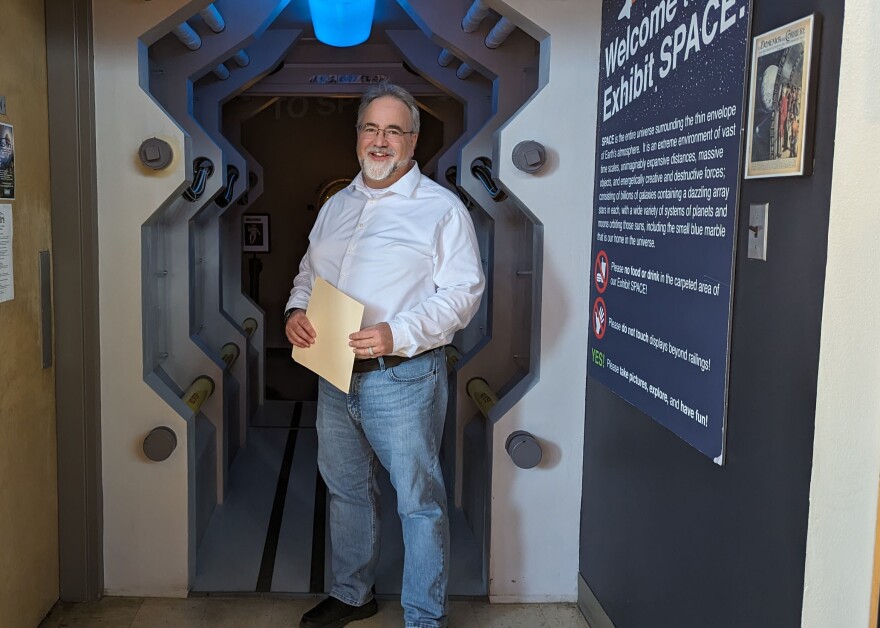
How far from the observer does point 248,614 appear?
316 cm

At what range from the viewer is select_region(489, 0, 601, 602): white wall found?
9.93 feet

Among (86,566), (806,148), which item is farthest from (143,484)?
(806,148)

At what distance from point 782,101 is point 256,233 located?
287 inches

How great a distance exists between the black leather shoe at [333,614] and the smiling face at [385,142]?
1526mm

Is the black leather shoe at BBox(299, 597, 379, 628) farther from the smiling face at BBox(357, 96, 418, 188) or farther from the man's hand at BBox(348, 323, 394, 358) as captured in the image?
the smiling face at BBox(357, 96, 418, 188)

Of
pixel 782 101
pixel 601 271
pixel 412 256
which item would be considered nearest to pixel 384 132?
pixel 412 256

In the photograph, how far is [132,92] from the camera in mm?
3021

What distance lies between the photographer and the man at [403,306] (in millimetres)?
2781

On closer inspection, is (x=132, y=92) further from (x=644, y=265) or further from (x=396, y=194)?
(x=644, y=265)

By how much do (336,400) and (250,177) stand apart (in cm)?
341

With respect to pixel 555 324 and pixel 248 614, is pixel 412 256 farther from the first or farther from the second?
pixel 248 614

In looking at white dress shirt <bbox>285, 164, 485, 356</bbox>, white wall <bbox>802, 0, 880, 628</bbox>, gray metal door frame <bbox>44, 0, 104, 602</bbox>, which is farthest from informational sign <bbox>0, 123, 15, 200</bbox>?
white wall <bbox>802, 0, 880, 628</bbox>

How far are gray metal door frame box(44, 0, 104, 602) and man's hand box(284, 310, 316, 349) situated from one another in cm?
80

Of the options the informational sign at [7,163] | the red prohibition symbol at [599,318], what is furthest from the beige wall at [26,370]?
the red prohibition symbol at [599,318]
